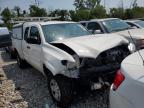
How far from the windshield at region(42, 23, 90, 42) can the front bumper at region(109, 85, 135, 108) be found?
3764mm

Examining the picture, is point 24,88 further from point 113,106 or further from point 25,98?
point 113,106

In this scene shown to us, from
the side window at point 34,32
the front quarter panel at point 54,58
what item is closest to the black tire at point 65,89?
the front quarter panel at point 54,58

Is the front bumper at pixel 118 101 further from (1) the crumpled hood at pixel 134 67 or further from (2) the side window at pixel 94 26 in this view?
(2) the side window at pixel 94 26

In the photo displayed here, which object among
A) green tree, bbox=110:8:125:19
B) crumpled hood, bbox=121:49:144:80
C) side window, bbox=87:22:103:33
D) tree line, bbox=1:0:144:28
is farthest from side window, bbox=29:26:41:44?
green tree, bbox=110:8:125:19

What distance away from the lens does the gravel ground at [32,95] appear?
5.73 metres

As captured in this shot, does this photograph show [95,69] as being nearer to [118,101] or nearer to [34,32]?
[118,101]

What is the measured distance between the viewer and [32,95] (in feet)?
21.6

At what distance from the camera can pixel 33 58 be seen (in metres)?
7.39

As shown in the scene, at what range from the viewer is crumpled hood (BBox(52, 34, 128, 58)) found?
5246 millimetres

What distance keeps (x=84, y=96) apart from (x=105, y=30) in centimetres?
487

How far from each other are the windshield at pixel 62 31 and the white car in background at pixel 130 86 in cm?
374

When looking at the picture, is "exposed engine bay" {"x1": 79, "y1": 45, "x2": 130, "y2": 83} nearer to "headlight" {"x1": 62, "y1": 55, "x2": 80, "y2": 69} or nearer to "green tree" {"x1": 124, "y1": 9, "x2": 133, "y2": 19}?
"headlight" {"x1": 62, "y1": 55, "x2": 80, "y2": 69}

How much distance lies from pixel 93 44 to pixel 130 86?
2.96 meters

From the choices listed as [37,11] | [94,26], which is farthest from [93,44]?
[37,11]
